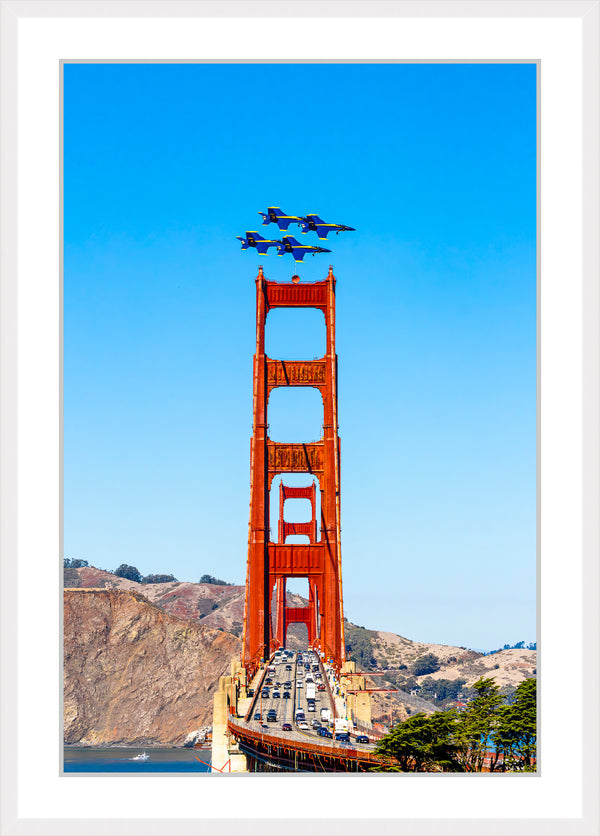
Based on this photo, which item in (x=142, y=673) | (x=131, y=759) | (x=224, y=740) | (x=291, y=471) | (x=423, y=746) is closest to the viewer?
(x=423, y=746)

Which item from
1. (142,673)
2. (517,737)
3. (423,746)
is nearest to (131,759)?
(142,673)

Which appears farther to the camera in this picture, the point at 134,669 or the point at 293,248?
the point at 134,669

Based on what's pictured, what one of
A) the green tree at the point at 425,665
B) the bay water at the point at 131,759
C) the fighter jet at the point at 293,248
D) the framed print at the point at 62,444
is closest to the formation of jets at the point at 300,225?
the fighter jet at the point at 293,248

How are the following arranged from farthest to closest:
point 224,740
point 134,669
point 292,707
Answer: point 134,669 < point 292,707 < point 224,740

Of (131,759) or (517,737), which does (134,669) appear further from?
(517,737)

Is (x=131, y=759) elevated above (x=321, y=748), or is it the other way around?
(x=321, y=748)

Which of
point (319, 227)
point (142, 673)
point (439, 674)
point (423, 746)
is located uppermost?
point (319, 227)

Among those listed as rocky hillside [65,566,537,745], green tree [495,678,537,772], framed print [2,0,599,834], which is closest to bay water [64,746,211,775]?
rocky hillside [65,566,537,745]
